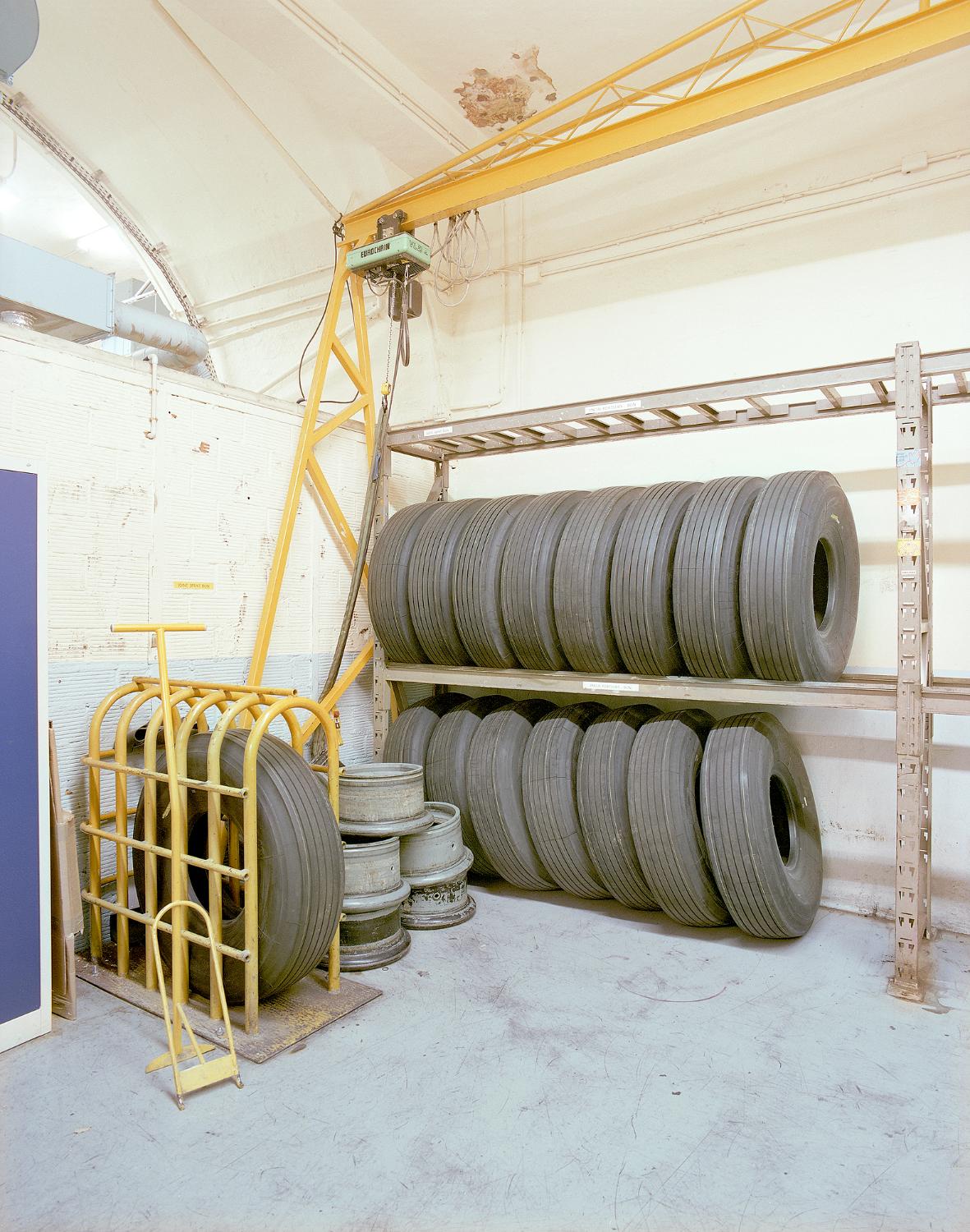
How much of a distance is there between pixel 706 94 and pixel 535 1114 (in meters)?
4.19

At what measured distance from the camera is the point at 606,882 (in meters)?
3.75

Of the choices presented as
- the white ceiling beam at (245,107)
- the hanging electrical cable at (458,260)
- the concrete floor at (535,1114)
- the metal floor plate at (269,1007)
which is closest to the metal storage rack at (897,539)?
the concrete floor at (535,1114)

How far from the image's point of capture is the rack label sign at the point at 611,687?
3727 mm

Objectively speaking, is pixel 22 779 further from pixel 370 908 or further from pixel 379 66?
pixel 379 66

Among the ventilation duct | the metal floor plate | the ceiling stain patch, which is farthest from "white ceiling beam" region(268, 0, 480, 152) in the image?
the metal floor plate

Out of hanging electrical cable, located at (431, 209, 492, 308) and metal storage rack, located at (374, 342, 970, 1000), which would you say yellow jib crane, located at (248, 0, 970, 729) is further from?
hanging electrical cable, located at (431, 209, 492, 308)

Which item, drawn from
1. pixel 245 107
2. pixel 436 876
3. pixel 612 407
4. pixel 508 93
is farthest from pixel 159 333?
pixel 436 876

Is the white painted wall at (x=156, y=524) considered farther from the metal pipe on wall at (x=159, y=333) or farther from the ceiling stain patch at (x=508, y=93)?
the ceiling stain patch at (x=508, y=93)

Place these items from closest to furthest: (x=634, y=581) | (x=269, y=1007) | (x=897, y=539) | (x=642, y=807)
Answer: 1. (x=269, y=1007)
2. (x=642, y=807)
3. (x=634, y=581)
4. (x=897, y=539)

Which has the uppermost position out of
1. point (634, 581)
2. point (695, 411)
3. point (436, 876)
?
point (695, 411)

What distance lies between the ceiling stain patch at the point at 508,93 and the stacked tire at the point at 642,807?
3.91m

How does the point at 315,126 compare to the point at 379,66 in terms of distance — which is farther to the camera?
the point at 315,126

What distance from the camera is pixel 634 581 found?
359 centimetres

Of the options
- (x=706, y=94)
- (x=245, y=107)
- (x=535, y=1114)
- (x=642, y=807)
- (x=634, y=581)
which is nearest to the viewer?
(x=535, y=1114)
